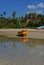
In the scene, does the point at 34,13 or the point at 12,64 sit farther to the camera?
the point at 34,13

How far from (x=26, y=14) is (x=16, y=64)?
93282 mm

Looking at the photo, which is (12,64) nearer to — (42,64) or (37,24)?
(42,64)

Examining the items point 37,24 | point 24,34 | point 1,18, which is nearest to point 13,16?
point 1,18

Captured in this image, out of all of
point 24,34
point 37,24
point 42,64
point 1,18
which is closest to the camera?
point 42,64

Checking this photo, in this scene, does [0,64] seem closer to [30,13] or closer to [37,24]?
[37,24]

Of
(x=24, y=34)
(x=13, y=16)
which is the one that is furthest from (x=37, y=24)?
(x=24, y=34)

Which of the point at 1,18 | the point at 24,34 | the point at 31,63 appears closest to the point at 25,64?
the point at 31,63

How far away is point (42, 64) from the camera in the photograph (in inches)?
438

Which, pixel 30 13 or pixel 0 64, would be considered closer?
pixel 0 64

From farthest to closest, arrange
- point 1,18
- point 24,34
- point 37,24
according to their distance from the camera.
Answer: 1. point 1,18
2. point 37,24
3. point 24,34

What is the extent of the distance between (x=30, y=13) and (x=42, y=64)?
311 feet

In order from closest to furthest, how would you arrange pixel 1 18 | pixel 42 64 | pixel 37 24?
pixel 42 64, pixel 37 24, pixel 1 18

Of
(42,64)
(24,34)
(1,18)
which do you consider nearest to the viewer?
(42,64)

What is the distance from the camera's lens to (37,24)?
78.8m
